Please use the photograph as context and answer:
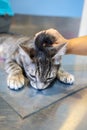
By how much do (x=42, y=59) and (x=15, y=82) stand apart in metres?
0.12

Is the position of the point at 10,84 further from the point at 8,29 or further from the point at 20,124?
the point at 8,29

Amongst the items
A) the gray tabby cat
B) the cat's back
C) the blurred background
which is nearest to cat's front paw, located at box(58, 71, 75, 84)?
the gray tabby cat

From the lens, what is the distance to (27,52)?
2.47 ft

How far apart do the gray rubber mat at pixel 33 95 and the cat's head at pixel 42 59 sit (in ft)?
0.10

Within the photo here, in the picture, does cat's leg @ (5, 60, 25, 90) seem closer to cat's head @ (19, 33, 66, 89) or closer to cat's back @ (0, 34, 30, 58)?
cat's head @ (19, 33, 66, 89)

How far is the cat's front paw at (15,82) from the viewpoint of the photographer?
767 mm

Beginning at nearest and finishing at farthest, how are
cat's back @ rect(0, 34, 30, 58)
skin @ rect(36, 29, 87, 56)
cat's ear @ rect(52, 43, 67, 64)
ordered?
cat's ear @ rect(52, 43, 67, 64) < skin @ rect(36, 29, 87, 56) < cat's back @ rect(0, 34, 30, 58)

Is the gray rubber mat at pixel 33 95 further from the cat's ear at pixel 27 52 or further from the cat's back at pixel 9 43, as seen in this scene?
the cat's back at pixel 9 43

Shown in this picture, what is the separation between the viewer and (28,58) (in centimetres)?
77

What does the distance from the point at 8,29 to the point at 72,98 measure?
2.75 ft

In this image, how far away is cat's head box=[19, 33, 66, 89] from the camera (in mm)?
755

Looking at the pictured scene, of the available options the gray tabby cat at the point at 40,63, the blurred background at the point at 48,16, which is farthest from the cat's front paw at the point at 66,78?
the blurred background at the point at 48,16

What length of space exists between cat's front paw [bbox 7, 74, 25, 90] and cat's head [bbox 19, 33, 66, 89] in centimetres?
4

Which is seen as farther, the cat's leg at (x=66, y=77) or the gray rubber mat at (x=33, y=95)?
the cat's leg at (x=66, y=77)
